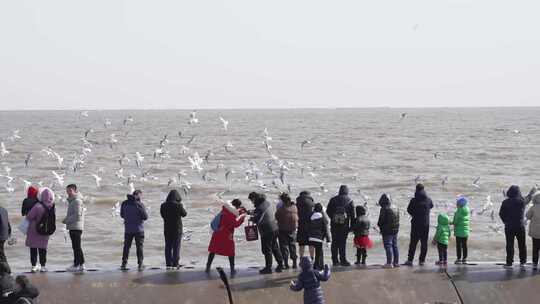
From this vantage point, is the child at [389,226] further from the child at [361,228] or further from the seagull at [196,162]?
the seagull at [196,162]

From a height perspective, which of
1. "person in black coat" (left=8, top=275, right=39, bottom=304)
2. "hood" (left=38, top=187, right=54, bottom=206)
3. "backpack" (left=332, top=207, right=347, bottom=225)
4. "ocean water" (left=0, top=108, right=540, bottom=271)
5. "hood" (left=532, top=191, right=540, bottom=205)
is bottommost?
"ocean water" (left=0, top=108, right=540, bottom=271)

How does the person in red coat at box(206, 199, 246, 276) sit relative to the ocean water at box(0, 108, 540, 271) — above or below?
above

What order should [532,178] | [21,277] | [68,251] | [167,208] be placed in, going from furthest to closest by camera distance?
[532,178] → [68,251] → [167,208] → [21,277]

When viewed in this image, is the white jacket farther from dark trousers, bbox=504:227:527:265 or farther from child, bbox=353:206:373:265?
child, bbox=353:206:373:265

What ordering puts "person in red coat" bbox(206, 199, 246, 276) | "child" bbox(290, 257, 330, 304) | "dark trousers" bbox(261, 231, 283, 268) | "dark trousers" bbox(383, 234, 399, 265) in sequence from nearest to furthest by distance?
1. "child" bbox(290, 257, 330, 304)
2. "person in red coat" bbox(206, 199, 246, 276)
3. "dark trousers" bbox(261, 231, 283, 268)
4. "dark trousers" bbox(383, 234, 399, 265)

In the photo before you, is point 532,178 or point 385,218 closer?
point 385,218

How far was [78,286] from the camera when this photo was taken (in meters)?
13.9

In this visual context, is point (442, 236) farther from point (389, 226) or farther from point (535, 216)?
point (535, 216)

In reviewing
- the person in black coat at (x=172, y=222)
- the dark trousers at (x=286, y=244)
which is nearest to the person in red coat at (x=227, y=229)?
the person in black coat at (x=172, y=222)

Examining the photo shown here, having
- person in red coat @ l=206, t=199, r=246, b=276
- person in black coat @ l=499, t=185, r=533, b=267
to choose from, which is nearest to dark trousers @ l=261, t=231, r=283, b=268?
person in red coat @ l=206, t=199, r=246, b=276

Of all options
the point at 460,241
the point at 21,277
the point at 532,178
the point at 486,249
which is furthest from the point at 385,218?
the point at 532,178

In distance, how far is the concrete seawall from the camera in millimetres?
13484

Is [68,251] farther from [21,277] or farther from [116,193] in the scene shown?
[116,193]

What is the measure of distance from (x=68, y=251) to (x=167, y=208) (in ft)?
33.2
